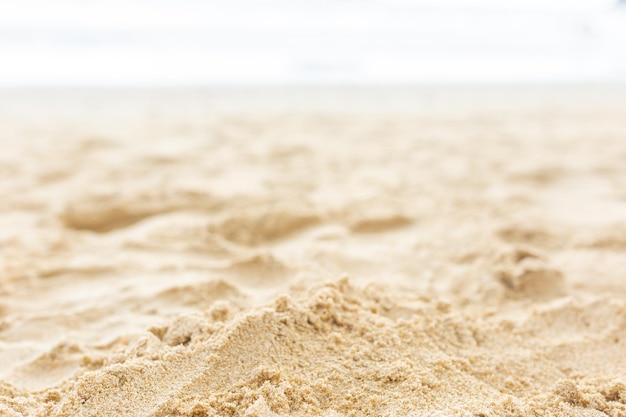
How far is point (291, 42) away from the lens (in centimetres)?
887

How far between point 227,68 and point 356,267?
7.33 metres

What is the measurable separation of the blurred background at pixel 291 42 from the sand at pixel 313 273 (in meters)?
5.27

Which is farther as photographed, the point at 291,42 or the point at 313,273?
the point at 291,42

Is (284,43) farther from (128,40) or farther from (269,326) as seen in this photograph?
(269,326)

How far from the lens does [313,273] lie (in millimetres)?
1439

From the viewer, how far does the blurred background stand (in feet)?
26.6

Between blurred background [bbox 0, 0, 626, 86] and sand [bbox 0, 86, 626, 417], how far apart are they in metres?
5.27

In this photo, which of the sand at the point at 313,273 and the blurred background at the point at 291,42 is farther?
the blurred background at the point at 291,42

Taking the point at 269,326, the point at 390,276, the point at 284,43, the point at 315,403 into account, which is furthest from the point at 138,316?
the point at 284,43

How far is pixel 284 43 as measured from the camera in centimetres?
888

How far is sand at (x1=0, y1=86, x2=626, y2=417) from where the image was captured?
0.95 m

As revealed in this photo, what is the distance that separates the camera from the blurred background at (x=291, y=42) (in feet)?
26.6

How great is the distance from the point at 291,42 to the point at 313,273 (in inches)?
317

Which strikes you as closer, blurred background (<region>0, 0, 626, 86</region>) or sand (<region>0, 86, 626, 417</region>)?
sand (<region>0, 86, 626, 417</region>)
